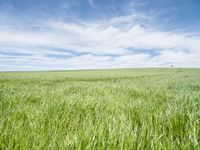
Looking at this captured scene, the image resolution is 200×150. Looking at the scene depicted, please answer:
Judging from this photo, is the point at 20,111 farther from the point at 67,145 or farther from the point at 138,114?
the point at 138,114

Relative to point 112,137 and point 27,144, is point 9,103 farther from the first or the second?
point 112,137

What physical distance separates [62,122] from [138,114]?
4.87 ft

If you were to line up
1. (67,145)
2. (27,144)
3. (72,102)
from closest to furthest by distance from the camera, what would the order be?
1. (67,145)
2. (27,144)
3. (72,102)

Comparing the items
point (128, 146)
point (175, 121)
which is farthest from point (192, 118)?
point (128, 146)

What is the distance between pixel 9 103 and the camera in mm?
4367

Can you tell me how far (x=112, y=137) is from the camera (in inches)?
79.0

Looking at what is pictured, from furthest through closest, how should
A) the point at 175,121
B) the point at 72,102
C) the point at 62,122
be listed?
the point at 72,102
the point at 62,122
the point at 175,121

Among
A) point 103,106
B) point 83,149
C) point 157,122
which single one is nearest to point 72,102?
point 103,106

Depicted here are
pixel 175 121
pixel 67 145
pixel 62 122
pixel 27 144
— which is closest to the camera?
pixel 67 145

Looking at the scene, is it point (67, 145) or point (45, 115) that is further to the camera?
point (45, 115)

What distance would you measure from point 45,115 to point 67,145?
60.8 inches

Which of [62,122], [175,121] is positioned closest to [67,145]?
[62,122]

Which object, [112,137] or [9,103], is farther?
[9,103]

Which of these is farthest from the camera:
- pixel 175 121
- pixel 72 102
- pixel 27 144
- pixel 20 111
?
pixel 72 102
